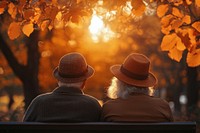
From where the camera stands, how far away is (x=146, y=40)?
31125 millimetres

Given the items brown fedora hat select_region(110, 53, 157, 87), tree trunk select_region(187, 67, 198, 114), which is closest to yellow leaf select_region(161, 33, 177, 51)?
brown fedora hat select_region(110, 53, 157, 87)

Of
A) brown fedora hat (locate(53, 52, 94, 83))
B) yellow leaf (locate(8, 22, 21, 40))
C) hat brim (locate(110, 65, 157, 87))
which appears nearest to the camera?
hat brim (locate(110, 65, 157, 87))

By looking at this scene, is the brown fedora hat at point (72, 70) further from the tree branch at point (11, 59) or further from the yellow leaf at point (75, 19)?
the tree branch at point (11, 59)

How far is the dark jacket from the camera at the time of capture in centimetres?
500

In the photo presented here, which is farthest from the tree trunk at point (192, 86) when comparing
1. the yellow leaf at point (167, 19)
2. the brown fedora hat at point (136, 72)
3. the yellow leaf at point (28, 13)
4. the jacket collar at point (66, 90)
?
the jacket collar at point (66, 90)

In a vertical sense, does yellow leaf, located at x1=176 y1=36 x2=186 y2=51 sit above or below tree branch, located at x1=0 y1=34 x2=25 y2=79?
above

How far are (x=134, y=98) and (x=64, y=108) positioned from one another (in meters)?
0.61

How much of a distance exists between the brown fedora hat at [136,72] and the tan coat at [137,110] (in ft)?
0.45

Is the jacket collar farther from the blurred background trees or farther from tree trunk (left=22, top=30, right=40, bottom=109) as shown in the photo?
tree trunk (left=22, top=30, right=40, bottom=109)

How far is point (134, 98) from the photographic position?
5070mm
